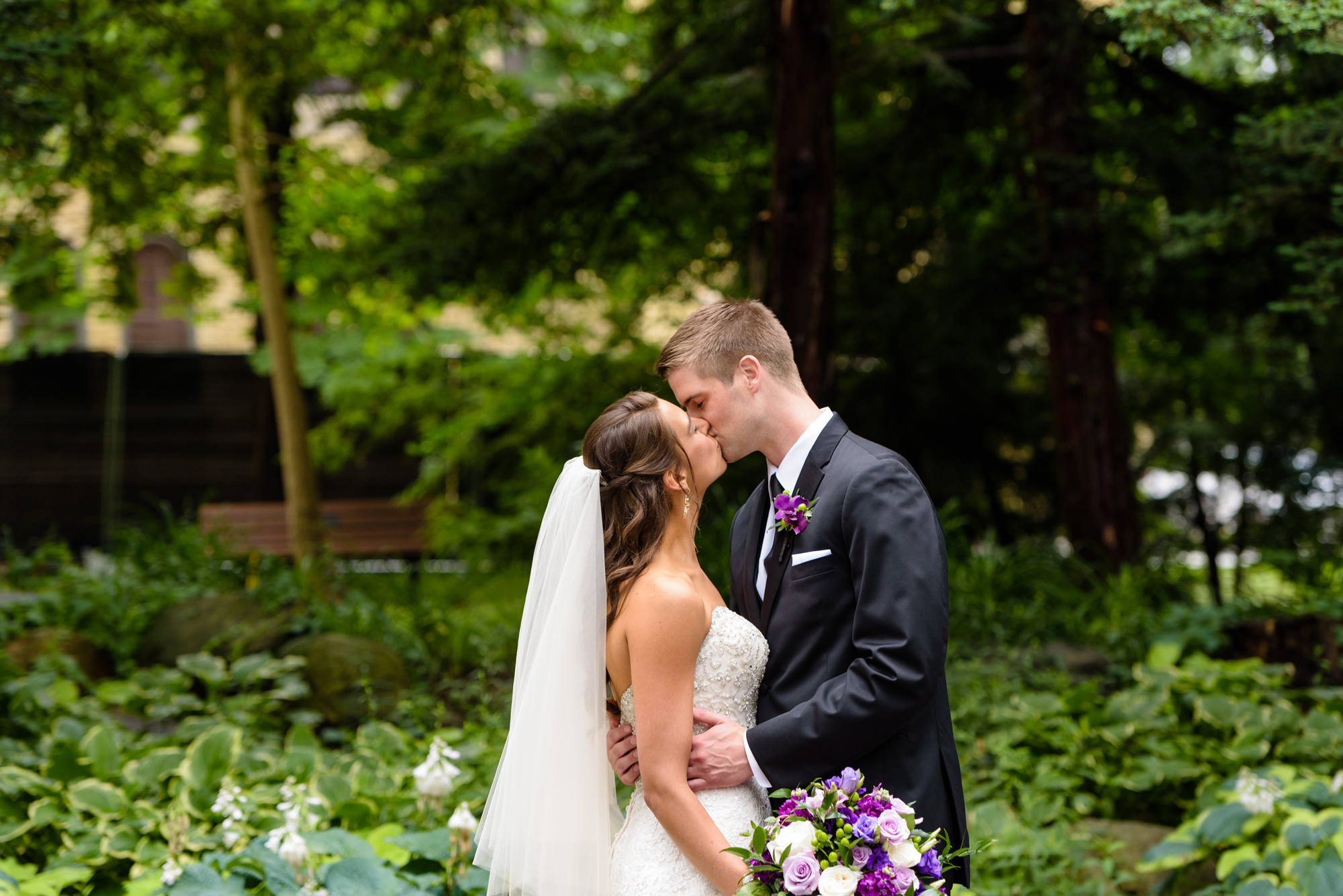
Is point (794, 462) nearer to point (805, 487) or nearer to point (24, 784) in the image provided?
point (805, 487)

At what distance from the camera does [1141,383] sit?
10352mm

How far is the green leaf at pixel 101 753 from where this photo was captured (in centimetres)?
407

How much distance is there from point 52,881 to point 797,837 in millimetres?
2629

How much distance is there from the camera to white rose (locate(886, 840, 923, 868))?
204 centimetres

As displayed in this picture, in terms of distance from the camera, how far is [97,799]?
374cm

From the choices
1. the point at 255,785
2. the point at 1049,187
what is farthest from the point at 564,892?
the point at 1049,187

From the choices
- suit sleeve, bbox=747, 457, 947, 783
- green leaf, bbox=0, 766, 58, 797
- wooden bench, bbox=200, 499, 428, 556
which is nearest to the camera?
suit sleeve, bbox=747, 457, 947, 783

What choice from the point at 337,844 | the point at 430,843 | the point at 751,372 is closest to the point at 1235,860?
the point at 751,372

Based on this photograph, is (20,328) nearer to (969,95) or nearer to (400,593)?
(400,593)

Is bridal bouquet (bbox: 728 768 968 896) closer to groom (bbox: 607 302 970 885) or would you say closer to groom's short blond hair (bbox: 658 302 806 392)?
groom (bbox: 607 302 970 885)

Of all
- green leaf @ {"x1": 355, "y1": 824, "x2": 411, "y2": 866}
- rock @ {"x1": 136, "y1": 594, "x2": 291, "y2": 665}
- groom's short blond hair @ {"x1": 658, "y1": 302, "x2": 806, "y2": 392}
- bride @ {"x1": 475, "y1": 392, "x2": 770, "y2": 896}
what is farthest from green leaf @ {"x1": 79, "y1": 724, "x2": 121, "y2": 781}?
groom's short blond hair @ {"x1": 658, "y1": 302, "x2": 806, "y2": 392}

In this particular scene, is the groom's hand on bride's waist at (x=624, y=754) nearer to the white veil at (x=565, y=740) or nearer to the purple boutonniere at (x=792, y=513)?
the white veil at (x=565, y=740)

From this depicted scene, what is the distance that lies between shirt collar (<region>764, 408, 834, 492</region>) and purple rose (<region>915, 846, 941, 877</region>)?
91 cm

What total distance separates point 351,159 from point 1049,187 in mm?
12515
